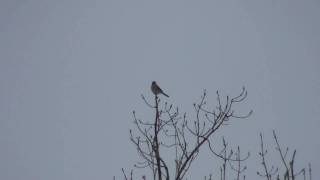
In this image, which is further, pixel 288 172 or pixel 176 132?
pixel 176 132

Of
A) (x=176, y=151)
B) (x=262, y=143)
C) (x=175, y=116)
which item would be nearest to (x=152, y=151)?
(x=176, y=151)

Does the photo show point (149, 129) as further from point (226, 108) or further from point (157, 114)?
point (226, 108)

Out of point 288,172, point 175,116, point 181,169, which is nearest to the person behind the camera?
point 181,169

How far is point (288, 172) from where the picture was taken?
17.4ft

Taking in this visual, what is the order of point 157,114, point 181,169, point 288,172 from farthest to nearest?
point 157,114, point 288,172, point 181,169

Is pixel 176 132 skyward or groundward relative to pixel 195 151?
skyward

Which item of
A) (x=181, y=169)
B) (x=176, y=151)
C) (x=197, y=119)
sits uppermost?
(x=197, y=119)

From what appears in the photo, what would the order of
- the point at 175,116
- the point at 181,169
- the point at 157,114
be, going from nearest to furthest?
the point at 181,169
the point at 157,114
the point at 175,116

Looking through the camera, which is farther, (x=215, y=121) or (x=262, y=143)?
(x=262, y=143)

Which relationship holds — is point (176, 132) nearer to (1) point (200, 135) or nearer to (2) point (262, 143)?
(1) point (200, 135)

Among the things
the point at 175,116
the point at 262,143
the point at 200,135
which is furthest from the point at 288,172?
the point at 175,116

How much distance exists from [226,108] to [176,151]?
82 centimetres

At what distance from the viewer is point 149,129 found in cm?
590

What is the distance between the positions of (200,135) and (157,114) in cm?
60
